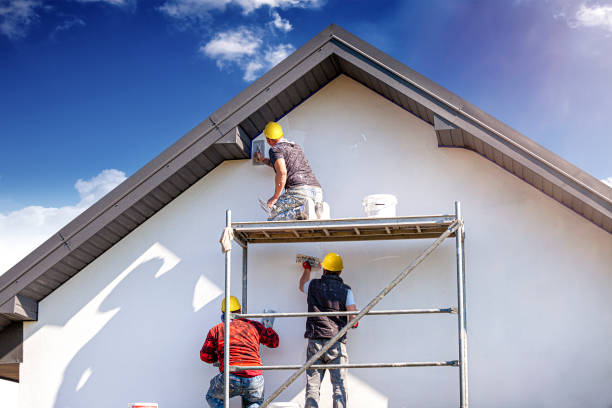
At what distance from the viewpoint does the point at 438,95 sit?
880cm

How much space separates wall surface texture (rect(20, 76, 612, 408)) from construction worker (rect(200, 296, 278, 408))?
1.95ft

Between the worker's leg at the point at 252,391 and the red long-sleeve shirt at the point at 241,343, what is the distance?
0.20 feet

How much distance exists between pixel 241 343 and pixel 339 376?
108 cm

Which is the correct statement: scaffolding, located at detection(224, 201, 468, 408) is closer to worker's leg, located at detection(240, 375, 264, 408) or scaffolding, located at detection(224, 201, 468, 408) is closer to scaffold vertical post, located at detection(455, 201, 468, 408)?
scaffold vertical post, located at detection(455, 201, 468, 408)

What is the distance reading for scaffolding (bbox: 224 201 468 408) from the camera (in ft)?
26.3

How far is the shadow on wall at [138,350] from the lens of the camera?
31.0ft

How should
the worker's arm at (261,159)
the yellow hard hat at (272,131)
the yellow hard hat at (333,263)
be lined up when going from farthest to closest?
the worker's arm at (261,159) < the yellow hard hat at (272,131) < the yellow hard hat at (333,263)

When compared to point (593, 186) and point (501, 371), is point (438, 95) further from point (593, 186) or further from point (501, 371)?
point (501, 371)

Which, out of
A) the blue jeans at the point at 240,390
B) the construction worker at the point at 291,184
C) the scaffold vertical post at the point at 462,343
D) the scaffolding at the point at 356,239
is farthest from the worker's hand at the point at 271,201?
the scaffold vertical post at the point at 462,343

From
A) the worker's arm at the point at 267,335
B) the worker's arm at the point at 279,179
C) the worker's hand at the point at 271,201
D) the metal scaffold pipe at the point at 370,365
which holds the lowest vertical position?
the metal scaffold pipe at the point at 370,365

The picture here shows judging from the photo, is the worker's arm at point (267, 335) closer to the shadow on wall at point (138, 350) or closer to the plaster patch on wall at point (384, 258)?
the shadow on wall at point (138, 350)

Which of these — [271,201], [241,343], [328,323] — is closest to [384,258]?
[328,323]

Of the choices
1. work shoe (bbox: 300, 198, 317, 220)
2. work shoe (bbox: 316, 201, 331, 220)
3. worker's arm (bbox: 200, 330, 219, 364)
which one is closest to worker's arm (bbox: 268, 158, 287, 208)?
work shoe (bbox: 300, 198, 317, 220)

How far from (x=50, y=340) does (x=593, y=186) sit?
633 centimetres
